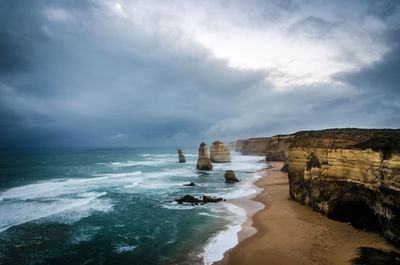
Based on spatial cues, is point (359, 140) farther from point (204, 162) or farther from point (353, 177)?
point (204, 162)

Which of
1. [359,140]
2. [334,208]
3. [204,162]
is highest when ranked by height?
[359,140]

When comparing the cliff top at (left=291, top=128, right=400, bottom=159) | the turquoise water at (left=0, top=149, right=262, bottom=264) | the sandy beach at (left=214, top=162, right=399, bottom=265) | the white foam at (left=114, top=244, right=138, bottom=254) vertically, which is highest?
the cliff top at (left=291, top=128, right=400, bottom=159)

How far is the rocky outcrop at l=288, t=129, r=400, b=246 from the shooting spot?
457 inches

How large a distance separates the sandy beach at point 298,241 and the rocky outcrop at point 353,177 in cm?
91

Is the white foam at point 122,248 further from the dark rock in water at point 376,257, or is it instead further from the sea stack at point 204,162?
the sea stack at point 204,162

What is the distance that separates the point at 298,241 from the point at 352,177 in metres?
5.96

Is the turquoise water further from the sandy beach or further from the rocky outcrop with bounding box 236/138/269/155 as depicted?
the rocky outcrop with bounding box 236/138/269/155

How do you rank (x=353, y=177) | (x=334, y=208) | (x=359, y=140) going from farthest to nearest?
1. (x=359, y=140)
2. (x=334, y=208)
3. (x=353, y=177)

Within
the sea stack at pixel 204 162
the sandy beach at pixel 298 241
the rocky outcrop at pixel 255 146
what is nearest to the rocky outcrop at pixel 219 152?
the sea stack at pixel 204 162

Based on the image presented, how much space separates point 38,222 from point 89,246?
23.7ft

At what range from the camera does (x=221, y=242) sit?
13438 millimetres

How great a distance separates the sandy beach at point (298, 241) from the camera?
430 inches

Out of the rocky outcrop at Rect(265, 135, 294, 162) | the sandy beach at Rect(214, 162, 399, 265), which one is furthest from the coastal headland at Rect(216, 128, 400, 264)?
the rocky outcrop at Rect(265, 135, 294, 162)

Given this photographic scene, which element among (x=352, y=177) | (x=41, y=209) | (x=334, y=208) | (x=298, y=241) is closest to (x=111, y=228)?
(x=41, y=209)
